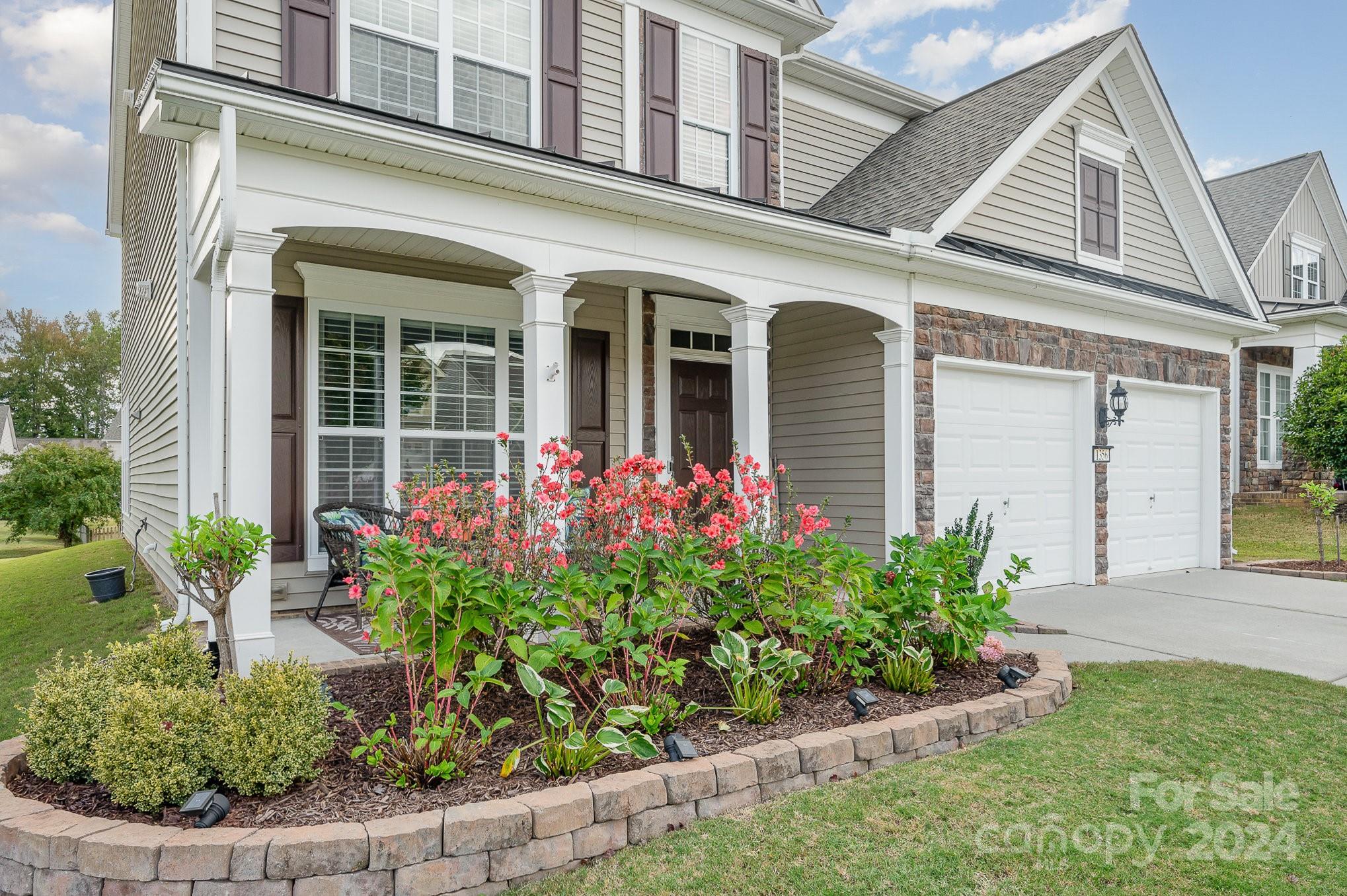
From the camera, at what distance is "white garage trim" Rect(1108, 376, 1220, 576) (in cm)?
952

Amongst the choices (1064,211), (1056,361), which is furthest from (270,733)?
(1064,211)

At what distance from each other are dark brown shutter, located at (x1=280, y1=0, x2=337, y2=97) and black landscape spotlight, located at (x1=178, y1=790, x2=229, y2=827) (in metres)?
4.46

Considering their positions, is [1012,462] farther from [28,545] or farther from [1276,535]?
[28,545]

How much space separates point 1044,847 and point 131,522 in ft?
41.7

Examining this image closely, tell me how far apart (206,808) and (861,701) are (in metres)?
2.48

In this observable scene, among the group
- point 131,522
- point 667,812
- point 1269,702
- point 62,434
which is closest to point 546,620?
point 667,812

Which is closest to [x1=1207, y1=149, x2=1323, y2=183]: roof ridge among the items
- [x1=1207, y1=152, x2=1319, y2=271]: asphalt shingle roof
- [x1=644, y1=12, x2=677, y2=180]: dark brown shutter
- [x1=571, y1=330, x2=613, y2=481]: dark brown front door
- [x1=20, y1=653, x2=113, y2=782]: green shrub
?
[x1=1207, y1=152, x2=1319, y2=271]: asphalt shingle roof

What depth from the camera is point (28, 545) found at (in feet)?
71.2

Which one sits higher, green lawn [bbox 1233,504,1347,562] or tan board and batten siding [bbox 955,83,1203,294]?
tan board and batten siding [bbox 955,83,1203,294]

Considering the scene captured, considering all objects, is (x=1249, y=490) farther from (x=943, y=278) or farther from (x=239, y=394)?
(x=239, y=394)

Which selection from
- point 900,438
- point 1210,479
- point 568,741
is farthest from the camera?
point 1210,479

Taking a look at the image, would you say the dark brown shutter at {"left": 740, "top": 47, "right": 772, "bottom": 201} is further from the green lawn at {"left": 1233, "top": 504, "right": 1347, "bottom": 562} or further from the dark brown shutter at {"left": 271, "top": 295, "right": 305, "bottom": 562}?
the green lawn at {"left": 1233, "top": 504, "right": 1347, "bottom": 562}

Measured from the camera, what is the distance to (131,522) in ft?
38.7

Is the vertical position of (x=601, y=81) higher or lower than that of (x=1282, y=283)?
lower
